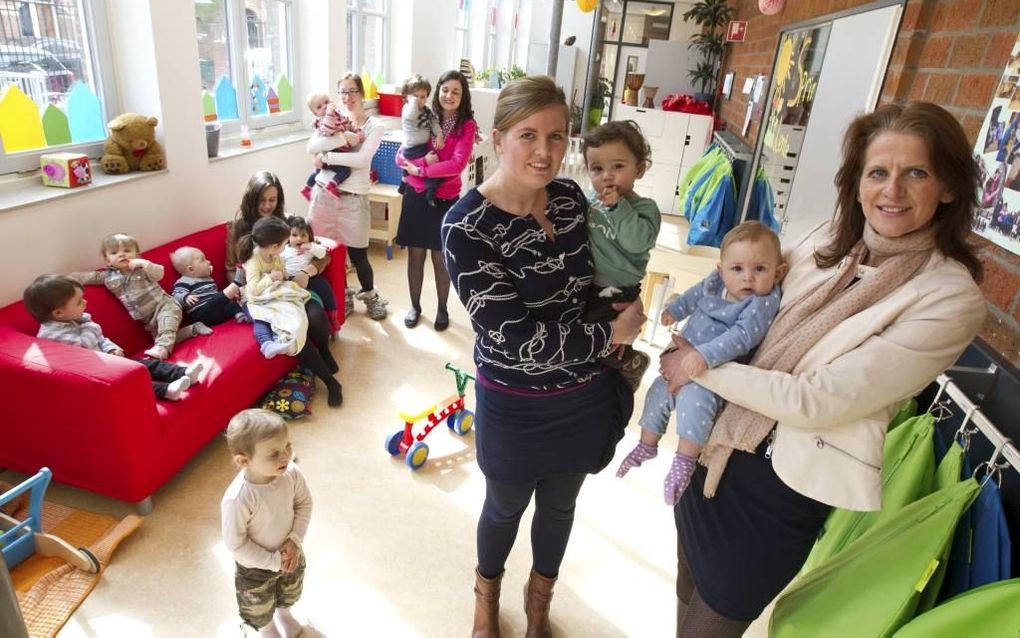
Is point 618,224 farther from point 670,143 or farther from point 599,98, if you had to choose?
point 599,98

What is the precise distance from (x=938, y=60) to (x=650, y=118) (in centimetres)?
506

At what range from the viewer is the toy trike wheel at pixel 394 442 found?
2.73 m

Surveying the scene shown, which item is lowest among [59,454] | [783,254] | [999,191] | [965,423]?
[59,454]

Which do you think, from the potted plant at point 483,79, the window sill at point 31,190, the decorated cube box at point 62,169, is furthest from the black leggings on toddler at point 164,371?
the potted plant at point 483,79

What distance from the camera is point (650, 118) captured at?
680 centimetres

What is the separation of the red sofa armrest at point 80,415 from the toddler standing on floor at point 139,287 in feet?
1.52

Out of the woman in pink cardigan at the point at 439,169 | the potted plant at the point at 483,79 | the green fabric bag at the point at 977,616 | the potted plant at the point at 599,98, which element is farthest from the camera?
the potted plant at the point at 599,98

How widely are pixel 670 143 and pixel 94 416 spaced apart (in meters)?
6.14

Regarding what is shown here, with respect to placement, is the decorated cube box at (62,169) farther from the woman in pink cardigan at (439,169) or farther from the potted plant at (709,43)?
the potted plant at (709,43)

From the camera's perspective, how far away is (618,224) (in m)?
1.46

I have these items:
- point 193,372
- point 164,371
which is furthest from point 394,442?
point 164,371

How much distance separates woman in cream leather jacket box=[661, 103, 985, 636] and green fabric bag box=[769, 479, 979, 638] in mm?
81

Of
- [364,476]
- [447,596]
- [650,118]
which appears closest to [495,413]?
[447,596]

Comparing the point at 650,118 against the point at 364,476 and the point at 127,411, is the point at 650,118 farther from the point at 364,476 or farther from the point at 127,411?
the point at 127,411
